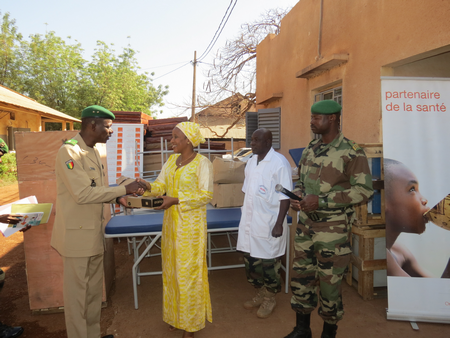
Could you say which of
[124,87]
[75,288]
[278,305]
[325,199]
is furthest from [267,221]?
[124,87]

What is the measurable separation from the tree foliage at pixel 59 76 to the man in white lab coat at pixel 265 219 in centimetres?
2060

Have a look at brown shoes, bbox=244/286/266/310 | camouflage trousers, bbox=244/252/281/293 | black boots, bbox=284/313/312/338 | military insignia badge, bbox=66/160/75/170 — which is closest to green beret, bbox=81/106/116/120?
military insignia badge, bbox=66/160/75/170

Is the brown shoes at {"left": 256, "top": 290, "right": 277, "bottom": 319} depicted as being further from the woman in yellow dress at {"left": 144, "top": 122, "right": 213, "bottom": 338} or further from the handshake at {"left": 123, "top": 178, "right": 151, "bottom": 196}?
the handshake at {"left": 123, "top": 178, "right": 151, "bottom": 196}

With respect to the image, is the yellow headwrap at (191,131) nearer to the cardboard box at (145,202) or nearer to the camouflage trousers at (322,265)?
the cardboard box at (145,202)

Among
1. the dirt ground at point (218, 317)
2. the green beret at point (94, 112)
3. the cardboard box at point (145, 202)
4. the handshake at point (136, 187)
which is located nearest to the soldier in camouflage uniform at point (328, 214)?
the dirt ground at point (218, 317)

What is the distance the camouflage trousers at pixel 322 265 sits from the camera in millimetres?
2473

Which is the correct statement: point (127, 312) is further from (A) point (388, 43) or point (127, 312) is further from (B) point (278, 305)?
(A) point (388, 43)

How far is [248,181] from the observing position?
3291 mm

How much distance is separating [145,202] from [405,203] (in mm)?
2598

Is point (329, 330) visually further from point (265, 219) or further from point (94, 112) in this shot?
point (94, 112)

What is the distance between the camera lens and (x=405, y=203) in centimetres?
304

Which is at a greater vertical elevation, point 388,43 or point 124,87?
point 124,87

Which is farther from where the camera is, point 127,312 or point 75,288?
point 127,312

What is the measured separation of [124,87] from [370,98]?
843 inches
